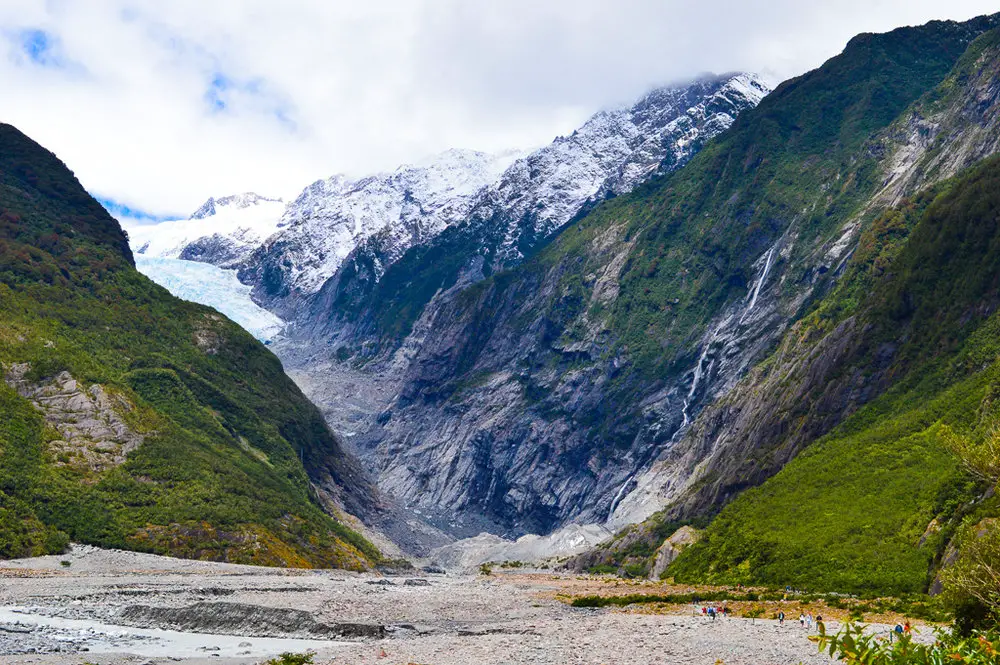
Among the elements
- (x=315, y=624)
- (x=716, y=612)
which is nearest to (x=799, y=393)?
(x=716, y=612)

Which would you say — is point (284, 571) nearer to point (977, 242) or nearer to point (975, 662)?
point (977, 242)

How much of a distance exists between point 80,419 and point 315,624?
7799 cm

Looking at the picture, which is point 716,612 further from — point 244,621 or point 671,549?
point 671,549

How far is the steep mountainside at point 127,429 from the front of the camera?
385 ft

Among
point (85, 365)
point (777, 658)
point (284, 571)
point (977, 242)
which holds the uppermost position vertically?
point (977, 242)

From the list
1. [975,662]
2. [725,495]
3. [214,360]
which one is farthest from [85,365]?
[975,662]

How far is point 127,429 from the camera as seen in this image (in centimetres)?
13600

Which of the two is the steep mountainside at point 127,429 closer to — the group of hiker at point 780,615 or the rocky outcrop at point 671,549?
the rocky outcrop at point 671,549

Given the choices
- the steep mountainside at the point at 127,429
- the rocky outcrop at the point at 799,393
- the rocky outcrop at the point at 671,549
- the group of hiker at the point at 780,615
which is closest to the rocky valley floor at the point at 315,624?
the group of hiker at the point at 780,615

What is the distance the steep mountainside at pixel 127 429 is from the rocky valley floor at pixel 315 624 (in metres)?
12.0

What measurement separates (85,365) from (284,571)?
1992 inches

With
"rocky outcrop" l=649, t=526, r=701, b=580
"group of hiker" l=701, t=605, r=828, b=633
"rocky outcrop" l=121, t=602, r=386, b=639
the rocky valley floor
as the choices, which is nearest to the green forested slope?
"rocky outcrop" l=649, t=526, r=701, b=580

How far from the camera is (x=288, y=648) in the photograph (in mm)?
60625

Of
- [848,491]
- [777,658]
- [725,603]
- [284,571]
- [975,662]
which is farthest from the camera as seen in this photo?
[284,571]
